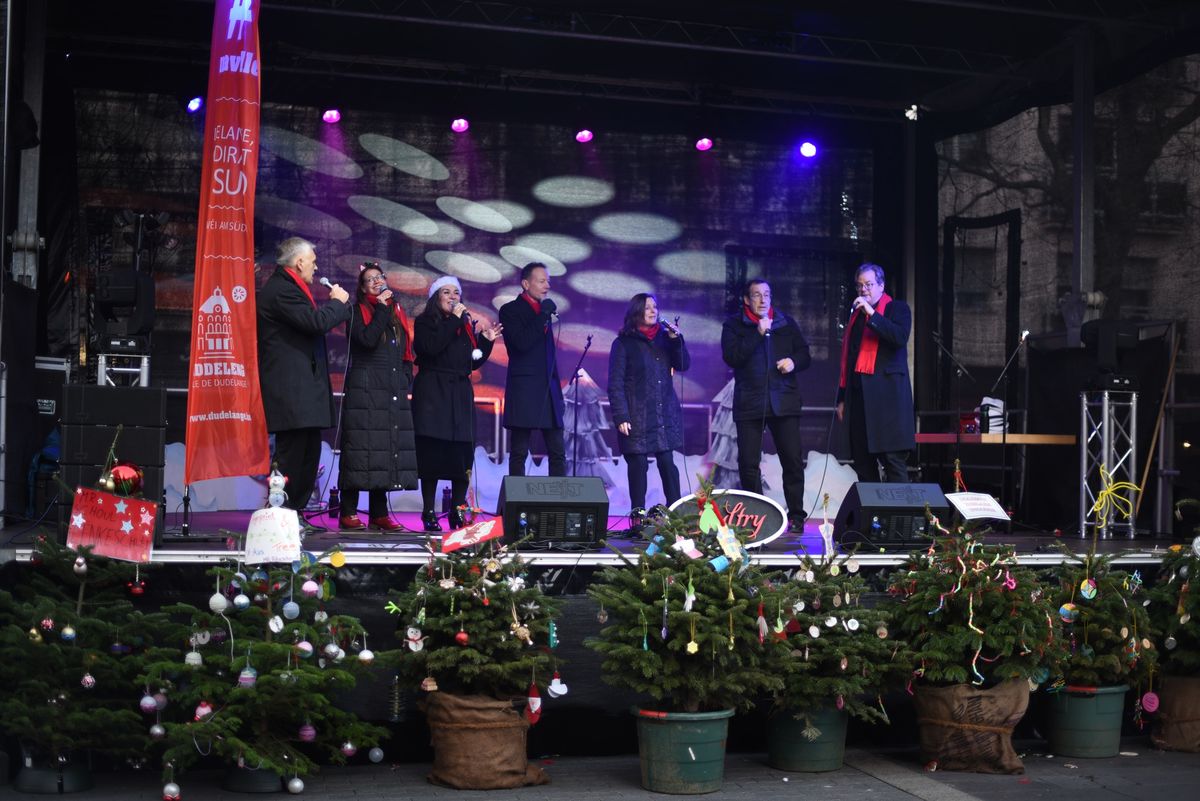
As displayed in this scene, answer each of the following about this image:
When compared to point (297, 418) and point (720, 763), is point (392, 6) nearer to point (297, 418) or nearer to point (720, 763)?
point (297, 418)

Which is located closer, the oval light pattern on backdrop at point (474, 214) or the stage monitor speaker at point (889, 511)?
the stage monitor speaker at point (889, 511)

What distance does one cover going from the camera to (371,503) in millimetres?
7262

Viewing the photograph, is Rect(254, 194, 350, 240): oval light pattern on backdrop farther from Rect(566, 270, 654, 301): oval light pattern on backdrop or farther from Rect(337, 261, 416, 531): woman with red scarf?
Rect(337, 261, 416, 531): woman with red scarf

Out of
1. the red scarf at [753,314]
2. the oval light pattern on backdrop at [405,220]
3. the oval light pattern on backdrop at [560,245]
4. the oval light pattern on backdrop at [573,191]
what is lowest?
the red scarf at [753,314]

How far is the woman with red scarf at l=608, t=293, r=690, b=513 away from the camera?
803cm

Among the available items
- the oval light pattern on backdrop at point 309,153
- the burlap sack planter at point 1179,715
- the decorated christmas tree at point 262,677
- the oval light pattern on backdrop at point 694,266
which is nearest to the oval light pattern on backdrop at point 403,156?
the oval light pattern on backdrop at point 309,153

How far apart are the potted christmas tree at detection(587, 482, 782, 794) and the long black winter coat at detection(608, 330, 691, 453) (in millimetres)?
2760

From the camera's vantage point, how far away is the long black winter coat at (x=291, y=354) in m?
6.57

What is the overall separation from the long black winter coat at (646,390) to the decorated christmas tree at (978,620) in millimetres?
2631

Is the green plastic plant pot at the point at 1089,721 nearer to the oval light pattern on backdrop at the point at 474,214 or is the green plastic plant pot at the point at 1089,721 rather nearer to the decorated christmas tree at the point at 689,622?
the decorated christmas tree at the point at 689,622

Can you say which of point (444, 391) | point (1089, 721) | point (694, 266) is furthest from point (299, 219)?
point (1089, 721)

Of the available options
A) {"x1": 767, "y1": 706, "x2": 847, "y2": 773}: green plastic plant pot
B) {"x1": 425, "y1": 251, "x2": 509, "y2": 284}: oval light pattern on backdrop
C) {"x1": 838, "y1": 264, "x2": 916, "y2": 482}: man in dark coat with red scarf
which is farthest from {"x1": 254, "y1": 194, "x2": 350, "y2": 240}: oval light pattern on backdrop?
{"x1": 767, "y1": 706, "x2": 847, "y2": 773}: green plastic plant pot

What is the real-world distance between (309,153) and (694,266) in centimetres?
316

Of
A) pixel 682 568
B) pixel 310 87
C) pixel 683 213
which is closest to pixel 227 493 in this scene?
pixel 310 87
